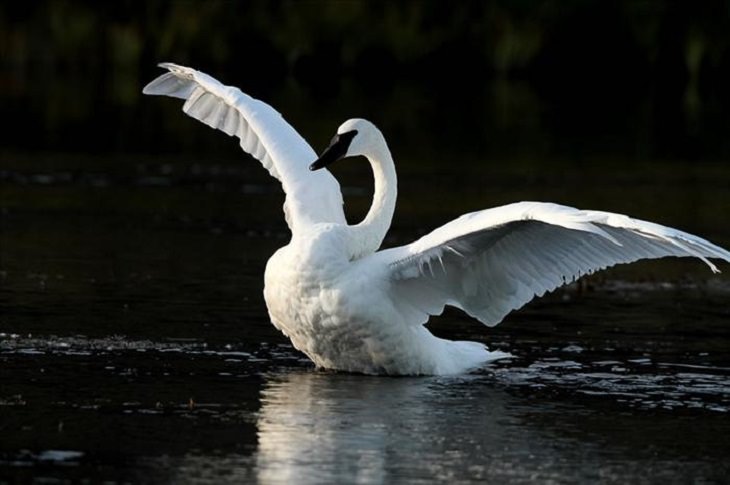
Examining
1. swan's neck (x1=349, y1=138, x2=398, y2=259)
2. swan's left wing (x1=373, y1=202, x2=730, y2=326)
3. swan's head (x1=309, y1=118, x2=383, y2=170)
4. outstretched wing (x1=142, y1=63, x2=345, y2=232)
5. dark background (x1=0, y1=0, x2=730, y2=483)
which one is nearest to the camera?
dark background (x1=0, y1=0, x2=730, y2=483)

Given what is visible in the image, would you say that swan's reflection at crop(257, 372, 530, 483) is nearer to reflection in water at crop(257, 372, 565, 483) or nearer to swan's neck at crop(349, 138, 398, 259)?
reflection in water at crop(257, 372, 565, 483)

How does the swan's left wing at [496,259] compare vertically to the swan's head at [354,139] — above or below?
below

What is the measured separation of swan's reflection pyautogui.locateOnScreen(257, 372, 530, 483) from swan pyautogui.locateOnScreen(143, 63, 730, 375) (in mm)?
229

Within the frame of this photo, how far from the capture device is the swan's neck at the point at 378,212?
12.7 meters

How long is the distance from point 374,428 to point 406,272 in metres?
2.12

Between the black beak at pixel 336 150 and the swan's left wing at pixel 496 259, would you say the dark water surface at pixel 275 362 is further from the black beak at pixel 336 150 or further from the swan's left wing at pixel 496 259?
the black beak at pixel 336 150

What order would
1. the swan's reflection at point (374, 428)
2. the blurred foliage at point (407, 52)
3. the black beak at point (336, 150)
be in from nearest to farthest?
1. the swan's reflection at point (374, 428)
2. the black beak at point (336, 150)
3. the blurred foliage at point (407, 52)

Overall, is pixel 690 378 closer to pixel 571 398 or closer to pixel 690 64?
pixel 571 398

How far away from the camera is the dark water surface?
9711 mm

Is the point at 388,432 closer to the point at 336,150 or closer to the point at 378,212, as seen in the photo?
the point at 378,212

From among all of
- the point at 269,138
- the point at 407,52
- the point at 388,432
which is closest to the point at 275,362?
the point at 269,138

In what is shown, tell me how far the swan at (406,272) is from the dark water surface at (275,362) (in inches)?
11.5

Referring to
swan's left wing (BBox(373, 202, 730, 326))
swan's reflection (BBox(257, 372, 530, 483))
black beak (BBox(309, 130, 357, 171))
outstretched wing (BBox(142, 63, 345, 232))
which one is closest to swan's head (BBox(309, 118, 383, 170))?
black beak (BBox(309, 130, 357, 171))

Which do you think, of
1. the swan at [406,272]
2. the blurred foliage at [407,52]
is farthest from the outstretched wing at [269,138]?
the blurred foliage at [407,52]
